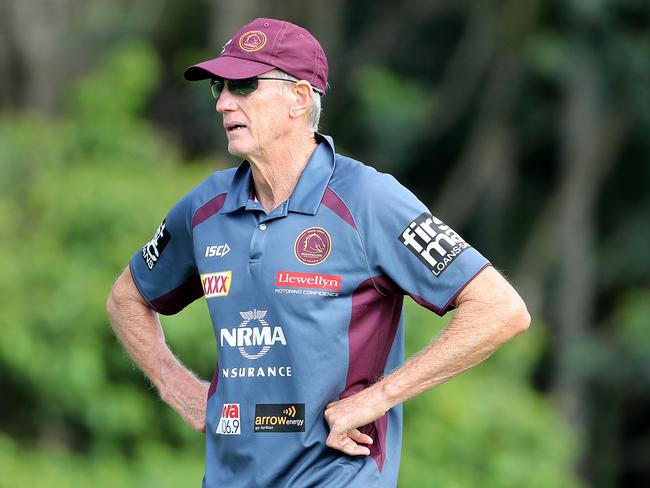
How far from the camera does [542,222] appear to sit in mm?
23328

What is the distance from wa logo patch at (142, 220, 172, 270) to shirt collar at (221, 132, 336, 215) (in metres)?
0.36

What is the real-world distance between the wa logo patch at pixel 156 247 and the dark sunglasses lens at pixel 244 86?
65 centimetres

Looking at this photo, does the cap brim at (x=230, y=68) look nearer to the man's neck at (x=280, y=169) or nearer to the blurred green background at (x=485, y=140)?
the man's neck at (x=280, y=169)

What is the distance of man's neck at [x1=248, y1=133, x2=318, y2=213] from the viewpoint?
4984 mm

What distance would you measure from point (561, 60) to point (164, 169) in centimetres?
731

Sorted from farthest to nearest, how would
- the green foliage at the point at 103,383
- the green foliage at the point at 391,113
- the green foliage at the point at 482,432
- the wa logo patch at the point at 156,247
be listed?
the green foliage at the point at 391,113
the green foliage at the point at 482,432
the green foliage at the point at 103,383
the wa logo patch at the point at 156,247

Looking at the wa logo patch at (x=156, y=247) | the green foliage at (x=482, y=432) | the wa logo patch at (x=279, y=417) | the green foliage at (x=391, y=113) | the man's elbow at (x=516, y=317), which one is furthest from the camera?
the green foliage at (x=391, y=113)

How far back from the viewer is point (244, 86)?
16.1ft

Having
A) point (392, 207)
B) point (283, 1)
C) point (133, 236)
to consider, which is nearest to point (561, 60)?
point (283, 1)

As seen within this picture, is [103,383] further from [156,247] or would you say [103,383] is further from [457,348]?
[457,348]

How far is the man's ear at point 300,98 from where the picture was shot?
16.3ft

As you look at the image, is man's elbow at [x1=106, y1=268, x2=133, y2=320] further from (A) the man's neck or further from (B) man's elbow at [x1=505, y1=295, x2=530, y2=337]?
(B) man's elbow at [x1=505, y1=295, x2=530, y2=337]

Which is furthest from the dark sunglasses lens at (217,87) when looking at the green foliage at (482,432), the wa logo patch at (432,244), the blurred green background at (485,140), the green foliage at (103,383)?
the blurred green background at (485,140)

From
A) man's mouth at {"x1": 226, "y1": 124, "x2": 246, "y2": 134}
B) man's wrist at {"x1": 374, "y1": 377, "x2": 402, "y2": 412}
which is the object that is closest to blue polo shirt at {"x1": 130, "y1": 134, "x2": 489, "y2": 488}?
man's wrist at {"x1": 374, "y1": 377, "x2": 402, "y2": 412}
